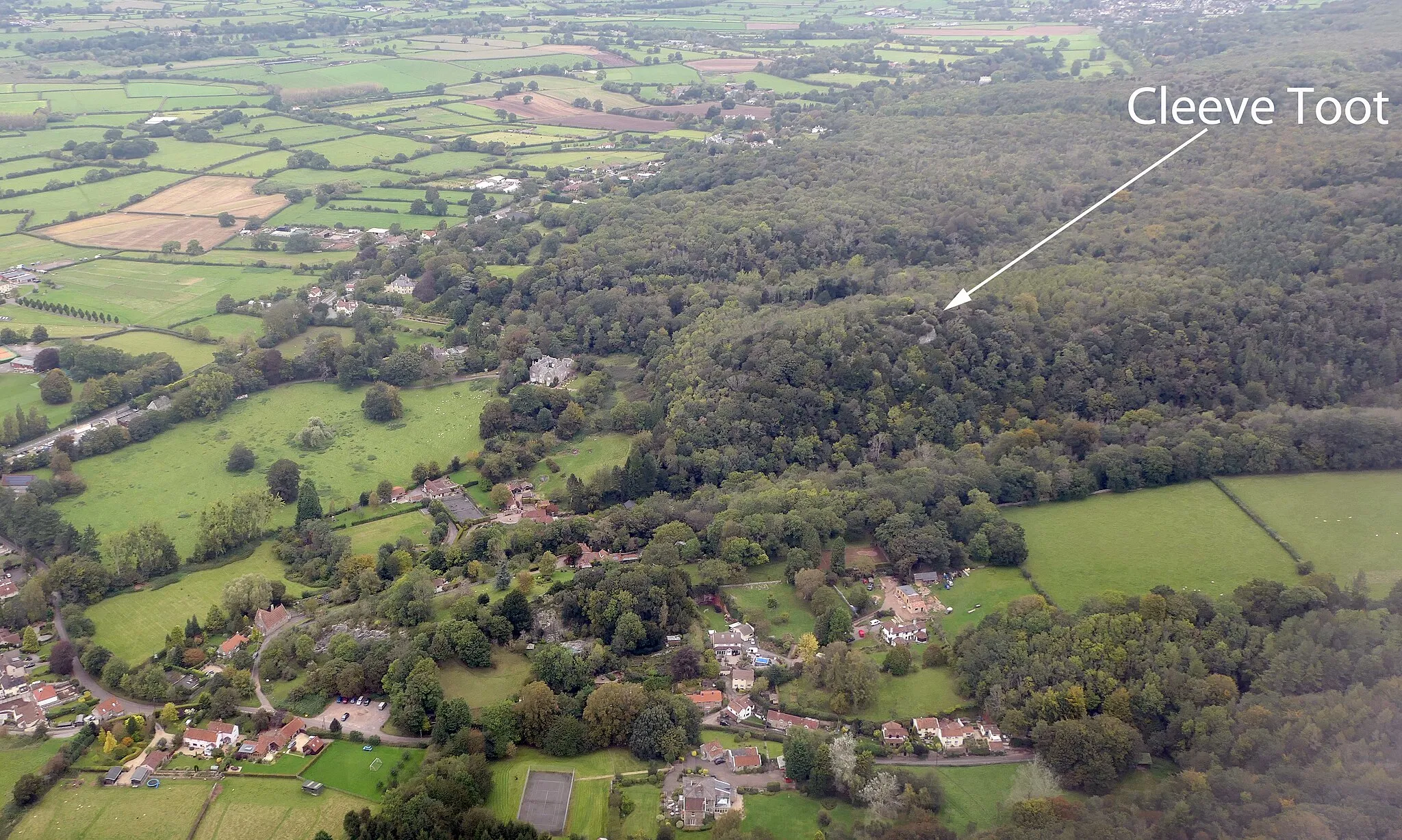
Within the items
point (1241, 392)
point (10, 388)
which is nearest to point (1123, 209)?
point (1241, 392)

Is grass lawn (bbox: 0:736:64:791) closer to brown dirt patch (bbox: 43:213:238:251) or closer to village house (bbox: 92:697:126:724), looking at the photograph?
village house (bbox: 92:697:126:724)

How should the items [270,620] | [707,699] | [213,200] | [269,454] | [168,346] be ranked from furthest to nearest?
[213,200], [168,346], [269,454], [270,620], [707,699]

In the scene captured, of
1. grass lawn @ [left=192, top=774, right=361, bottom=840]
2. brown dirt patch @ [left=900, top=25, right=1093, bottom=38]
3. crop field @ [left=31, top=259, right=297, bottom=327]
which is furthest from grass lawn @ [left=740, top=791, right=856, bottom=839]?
brown dirt patch @ [left=900, top=25, right=1093, bottom=38]

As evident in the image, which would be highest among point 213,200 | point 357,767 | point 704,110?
point 704,110

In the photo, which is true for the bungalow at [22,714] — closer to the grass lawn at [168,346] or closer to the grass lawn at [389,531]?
the grass lawn at [389,531]

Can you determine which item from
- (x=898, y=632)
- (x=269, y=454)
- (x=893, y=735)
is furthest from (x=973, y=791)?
(x=269, y=454)

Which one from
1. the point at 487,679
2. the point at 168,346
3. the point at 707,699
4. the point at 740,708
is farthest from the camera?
the point at 168,346

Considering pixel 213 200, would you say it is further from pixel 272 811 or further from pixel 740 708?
pixel 740 708

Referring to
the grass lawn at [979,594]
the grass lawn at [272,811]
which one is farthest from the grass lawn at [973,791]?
the grass lawn at [272,811]
